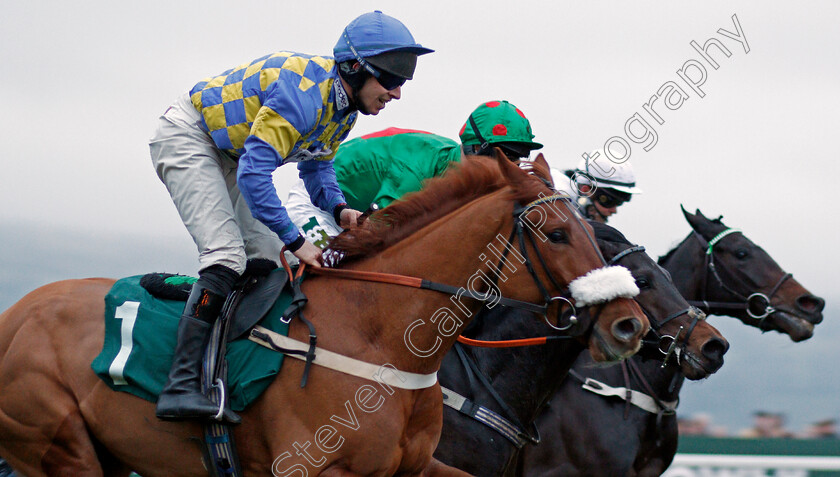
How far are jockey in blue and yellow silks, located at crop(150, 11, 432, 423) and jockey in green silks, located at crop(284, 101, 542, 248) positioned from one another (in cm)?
72

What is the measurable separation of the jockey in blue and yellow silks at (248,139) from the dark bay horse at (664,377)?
4.82ft

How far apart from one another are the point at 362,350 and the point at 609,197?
3.67 metres

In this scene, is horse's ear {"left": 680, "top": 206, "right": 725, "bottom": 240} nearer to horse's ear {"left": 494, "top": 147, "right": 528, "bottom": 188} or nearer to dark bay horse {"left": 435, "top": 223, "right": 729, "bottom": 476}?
dark bay horse {"left": 435, "top": 223, "right": 729, "bottom": 476}

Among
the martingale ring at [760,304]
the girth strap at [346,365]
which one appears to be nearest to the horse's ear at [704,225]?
the martingale ring at [760,304]

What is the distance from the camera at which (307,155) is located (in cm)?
347

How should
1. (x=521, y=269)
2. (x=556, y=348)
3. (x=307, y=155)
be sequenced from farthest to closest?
1. (x=556, y=348)
2. (x=307, y=155)
3. (x=521, y=269)

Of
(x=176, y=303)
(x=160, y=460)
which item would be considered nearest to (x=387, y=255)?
(x=176, y=303)

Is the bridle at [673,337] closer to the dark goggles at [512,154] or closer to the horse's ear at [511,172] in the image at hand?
the dark goggles at [512,154]

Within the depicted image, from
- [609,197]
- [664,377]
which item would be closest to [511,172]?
[664,377]

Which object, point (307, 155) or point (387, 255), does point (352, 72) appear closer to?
point (307, 155)

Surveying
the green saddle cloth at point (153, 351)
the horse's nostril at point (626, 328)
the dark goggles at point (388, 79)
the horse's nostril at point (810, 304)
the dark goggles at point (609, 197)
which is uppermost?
the dark goggles at point (388, 79)

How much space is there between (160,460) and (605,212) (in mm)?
4037

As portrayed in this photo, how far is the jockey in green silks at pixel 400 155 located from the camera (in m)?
4.18

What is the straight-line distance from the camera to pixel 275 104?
9.93 ft
